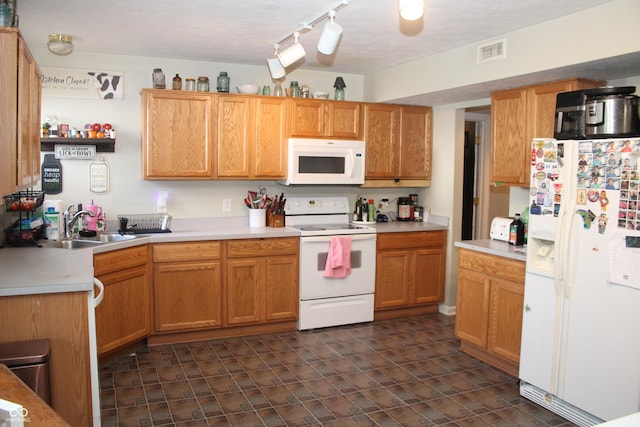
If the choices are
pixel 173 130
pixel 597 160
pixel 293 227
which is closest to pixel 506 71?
pixel 597 160

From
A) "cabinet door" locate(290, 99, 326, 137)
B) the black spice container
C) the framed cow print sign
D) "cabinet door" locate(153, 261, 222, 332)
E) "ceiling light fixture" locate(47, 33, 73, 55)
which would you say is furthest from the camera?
the black spice container

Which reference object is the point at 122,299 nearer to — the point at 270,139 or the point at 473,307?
the point at 270,139

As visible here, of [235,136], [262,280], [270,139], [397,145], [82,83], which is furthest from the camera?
[397,145]

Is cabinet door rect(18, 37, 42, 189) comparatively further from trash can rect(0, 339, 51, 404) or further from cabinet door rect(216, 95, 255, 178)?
cabinet door rect(216, 95, 255, 178)

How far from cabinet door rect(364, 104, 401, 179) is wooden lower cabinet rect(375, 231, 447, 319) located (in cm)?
69

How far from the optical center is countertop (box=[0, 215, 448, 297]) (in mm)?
2336

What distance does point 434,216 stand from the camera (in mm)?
5391

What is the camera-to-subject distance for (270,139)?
470 centimetres

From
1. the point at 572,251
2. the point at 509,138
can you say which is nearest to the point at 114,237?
the point at 509,138

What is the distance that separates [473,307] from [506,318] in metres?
0.34

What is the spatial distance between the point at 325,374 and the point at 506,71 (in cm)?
248

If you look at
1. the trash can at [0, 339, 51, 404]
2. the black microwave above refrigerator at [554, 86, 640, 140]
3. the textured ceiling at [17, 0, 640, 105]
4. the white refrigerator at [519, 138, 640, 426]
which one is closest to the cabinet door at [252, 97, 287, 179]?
the textured ceiling at [17, 0, 640, 105]

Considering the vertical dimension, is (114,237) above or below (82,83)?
below

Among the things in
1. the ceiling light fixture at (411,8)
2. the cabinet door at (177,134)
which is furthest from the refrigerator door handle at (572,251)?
the cabinet door at (177,134)
